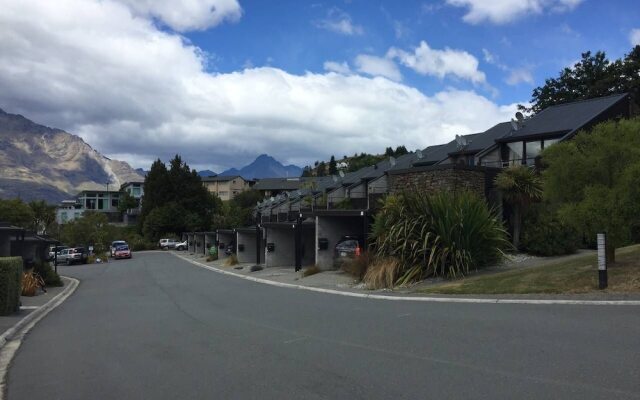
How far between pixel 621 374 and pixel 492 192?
55.1 feet

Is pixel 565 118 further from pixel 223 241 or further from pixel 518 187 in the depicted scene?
pixel 223 241

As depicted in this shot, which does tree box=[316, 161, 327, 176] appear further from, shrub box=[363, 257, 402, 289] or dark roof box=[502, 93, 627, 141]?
shrub box=[363, 257, 402, 289]

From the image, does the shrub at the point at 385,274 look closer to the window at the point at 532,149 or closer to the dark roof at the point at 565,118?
the dark roof at the point at 565,118

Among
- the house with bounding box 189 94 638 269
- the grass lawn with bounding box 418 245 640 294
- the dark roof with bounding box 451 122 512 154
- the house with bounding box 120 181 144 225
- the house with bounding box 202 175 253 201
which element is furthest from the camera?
the house with bounding box 202 175 253 201

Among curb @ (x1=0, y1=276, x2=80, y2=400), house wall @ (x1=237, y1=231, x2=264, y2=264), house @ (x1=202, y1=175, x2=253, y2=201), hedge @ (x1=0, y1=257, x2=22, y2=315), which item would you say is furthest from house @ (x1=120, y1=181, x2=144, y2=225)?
hedge @ (x1=0, y1=257, x2=22, y2=315)

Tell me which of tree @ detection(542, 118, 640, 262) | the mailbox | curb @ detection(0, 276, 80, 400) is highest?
tree @ detection(542, 118, 640, 262)

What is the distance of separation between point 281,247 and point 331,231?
804 centimetres

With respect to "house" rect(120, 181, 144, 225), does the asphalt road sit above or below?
below

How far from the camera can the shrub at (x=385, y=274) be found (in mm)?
17172

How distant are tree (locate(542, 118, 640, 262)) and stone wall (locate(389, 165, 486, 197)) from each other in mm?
6312

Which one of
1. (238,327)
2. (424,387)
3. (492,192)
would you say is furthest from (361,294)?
(424,387)

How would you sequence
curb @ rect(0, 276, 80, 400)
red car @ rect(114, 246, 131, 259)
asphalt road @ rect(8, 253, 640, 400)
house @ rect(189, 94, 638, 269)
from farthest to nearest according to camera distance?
red car @ rect(114, 246, 131, 259), house @ rect(189, 94, 638, 269), curb @ rect(0, 276, 80, 400), asphalt road @ rect(8, 253, 640, 400)

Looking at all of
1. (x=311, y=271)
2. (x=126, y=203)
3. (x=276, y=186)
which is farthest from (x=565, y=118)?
(x=126, y=203)

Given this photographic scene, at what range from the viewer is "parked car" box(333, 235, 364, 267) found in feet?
79.4
